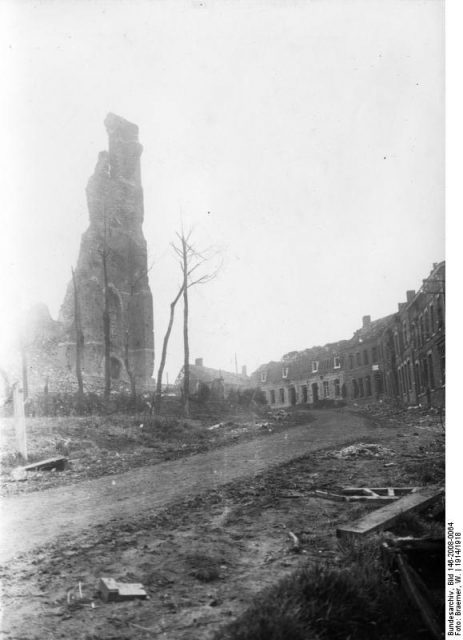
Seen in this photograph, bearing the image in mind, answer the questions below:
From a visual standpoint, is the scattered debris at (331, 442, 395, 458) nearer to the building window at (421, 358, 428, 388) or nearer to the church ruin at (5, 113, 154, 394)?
the building window at (421, 358, 428, 388)

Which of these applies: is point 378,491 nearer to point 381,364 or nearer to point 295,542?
point 295,542

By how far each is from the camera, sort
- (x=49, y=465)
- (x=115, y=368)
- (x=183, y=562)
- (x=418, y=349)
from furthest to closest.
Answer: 1. (x=115, y=368)
2. (x=418, y=349)
3. (x=49, y=465)
4. (x=183, y=562)

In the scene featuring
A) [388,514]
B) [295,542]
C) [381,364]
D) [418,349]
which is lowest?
[381,364]

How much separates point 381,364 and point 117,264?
23.3m

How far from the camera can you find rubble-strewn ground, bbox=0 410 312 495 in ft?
31.2

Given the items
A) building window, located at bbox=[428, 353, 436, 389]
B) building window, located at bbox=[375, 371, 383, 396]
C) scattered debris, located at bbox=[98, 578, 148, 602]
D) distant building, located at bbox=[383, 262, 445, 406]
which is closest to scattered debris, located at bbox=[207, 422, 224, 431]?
distant building, located at bbox=[383, 262, 445, 406]

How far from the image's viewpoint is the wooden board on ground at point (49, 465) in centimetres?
970

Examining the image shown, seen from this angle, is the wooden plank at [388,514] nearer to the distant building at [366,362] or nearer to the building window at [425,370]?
the building window at [425,370]

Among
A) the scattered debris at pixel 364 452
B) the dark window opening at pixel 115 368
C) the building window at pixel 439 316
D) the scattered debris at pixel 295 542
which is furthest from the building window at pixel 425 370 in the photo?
the scattered debris at pixel 295 542

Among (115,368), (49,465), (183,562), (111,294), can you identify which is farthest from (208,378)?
(183,562)

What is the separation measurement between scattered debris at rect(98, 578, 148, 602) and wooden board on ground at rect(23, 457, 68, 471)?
6.80 meters

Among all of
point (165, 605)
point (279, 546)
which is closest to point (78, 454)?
point (279, 546)

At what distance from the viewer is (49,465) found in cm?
1002

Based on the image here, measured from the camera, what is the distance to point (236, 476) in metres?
8.53
